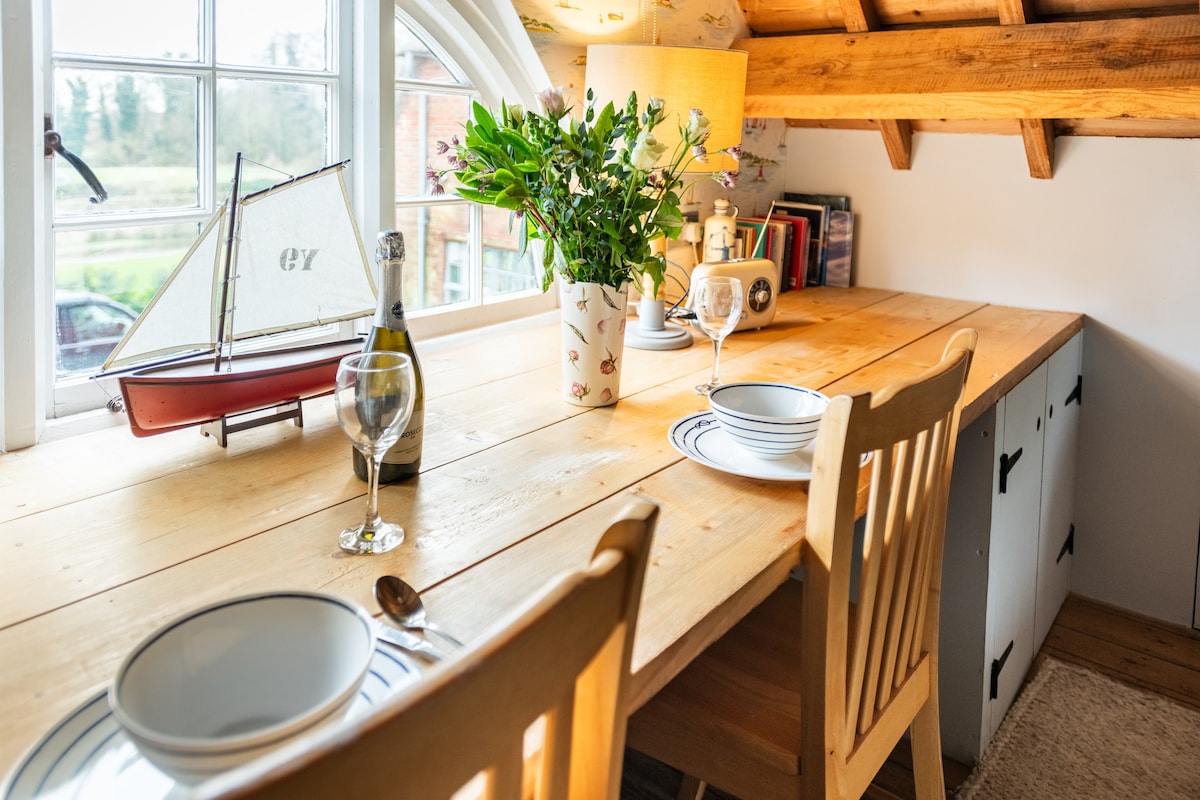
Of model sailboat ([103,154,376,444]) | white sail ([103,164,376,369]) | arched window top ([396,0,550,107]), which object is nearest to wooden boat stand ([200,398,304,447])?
model sailboat ([103,154,376,444])

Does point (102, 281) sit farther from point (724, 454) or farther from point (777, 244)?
point (777, 244)

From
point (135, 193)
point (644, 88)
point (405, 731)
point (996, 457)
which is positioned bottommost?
point (996, 457)

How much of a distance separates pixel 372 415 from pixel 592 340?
594 millimetres

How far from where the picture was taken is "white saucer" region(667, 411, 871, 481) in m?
1.29

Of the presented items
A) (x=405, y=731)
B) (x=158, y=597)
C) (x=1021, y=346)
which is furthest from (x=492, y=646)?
(x=1021, y=346)

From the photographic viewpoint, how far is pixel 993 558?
1950 mm

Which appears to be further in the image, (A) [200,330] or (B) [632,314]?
(B) [632,314]

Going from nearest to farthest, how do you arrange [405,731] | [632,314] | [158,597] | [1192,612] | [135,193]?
[405,731] → [158,597] → [135,193] → [632,314] → [1192,612]

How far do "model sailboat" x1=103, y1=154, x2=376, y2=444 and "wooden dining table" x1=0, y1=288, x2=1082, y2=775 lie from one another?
81 mm

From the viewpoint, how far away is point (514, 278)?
2375 millimetres

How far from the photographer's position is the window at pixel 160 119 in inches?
59.6

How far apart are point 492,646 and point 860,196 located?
2592 mm

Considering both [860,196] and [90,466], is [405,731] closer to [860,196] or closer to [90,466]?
[90,466]

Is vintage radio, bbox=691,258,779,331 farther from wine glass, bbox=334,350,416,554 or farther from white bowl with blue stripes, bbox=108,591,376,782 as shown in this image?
white bowl with blue stripes, bbox=108,591,376,782
